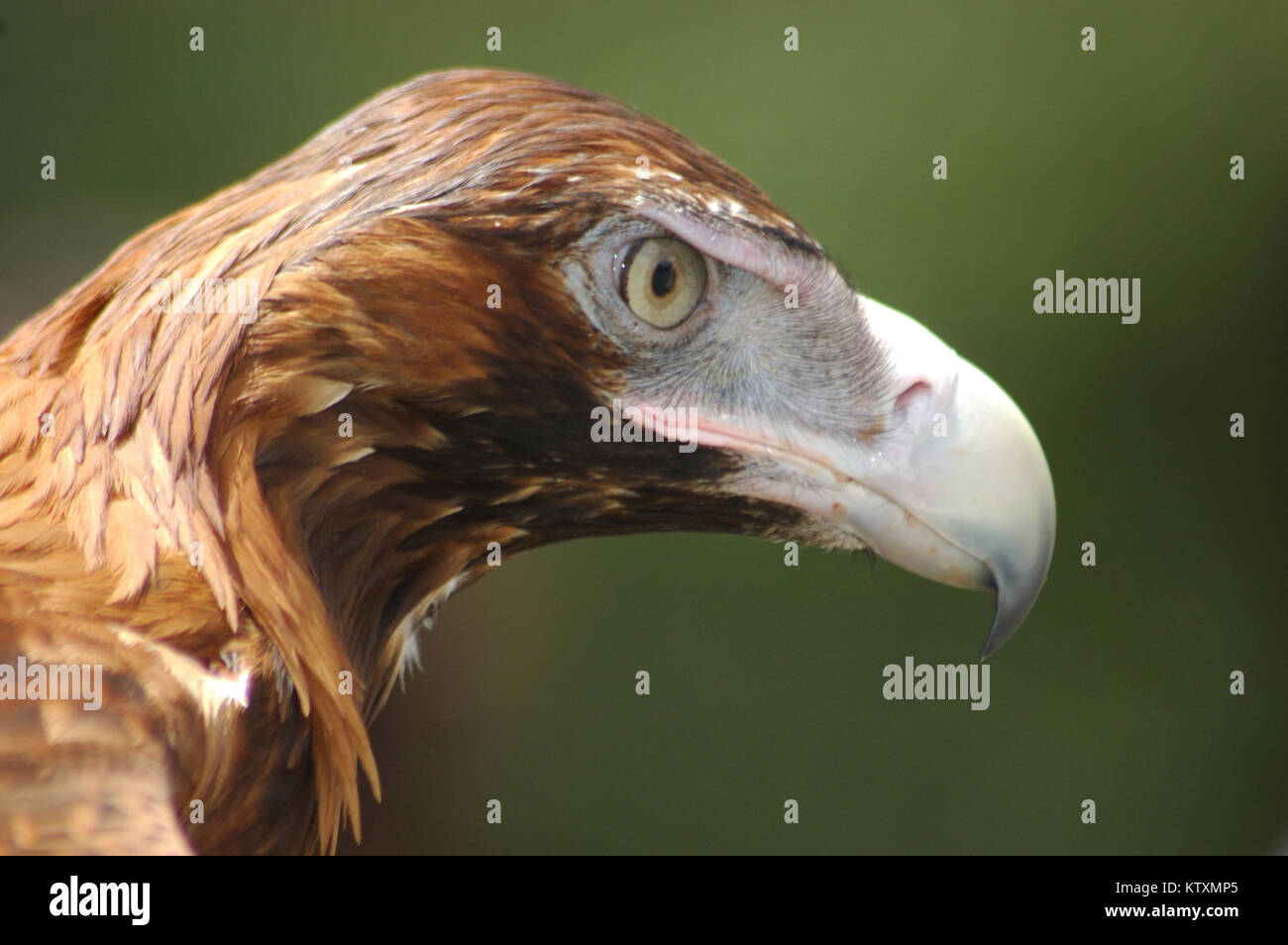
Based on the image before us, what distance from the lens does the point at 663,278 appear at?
52.5 inches

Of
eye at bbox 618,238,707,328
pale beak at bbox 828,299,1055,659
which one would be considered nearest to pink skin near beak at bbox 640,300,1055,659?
pale beak at bbox 828,299,1055,659

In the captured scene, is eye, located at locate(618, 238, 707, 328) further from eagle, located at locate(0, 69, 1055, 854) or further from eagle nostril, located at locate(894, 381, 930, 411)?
eagle nostril, located at locate(894, 381, 930, 411)

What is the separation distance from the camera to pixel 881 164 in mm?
3270

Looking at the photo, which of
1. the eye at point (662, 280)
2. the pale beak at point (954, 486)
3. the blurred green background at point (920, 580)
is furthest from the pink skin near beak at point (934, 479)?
the blurred green background at point (920, 580)

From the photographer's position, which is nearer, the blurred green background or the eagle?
the eagle

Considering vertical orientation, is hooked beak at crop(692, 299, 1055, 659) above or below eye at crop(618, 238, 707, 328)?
below

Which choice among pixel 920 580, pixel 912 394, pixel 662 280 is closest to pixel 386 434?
pixel 662 280

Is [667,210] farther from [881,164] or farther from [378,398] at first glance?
[881,164]

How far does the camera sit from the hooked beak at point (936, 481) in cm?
138

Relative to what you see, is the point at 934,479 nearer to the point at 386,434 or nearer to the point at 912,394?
the point at 912,394

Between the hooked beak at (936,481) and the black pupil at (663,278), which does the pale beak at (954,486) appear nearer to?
the hooked beak at (936,481)

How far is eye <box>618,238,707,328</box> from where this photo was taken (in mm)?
1309

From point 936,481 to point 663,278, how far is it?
1.22 feet

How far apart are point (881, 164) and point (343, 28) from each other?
4.59ft
